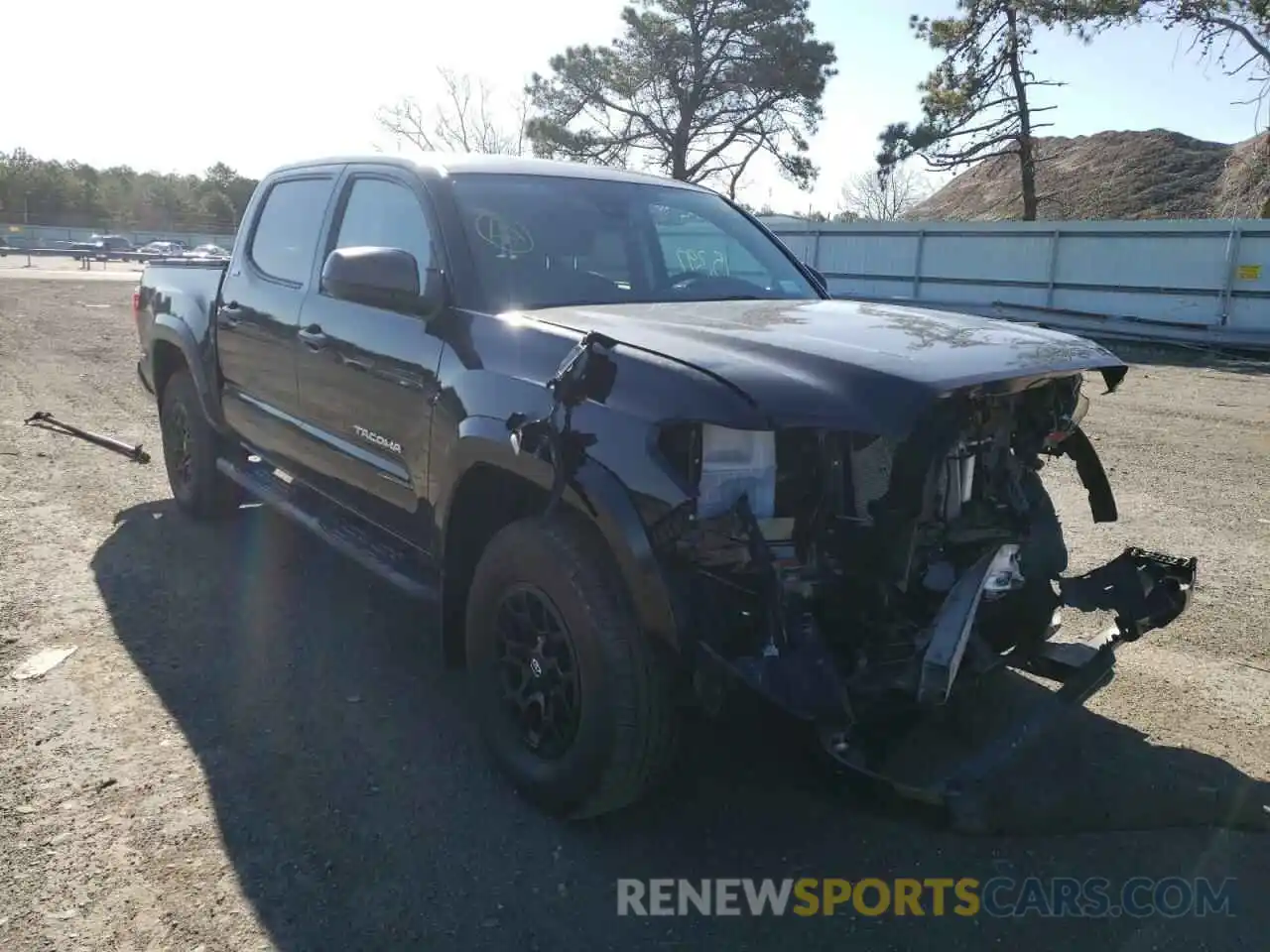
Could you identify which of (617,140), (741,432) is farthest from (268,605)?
(617,140)

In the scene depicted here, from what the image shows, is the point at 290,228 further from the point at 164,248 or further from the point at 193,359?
the point at 164,248

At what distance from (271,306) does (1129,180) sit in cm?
5031

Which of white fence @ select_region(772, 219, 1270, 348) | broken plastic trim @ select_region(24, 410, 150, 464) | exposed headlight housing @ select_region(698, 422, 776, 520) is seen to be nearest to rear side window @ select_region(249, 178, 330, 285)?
broken plastic trim @ select_region(24, 410, 150, 464)

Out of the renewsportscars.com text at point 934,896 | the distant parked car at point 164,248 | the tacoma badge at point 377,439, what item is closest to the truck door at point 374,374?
the tacoma badge at point 377,439

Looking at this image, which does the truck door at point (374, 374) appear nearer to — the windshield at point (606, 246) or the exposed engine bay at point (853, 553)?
the windshield at point (606, 246)

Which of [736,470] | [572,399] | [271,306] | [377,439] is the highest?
[271,306]

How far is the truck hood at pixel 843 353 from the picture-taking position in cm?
245

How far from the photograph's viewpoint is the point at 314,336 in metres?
4.13

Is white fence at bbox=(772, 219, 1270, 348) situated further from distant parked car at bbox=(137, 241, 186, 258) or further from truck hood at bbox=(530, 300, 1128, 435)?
distant parked car at bbox=(137, 241, 186, 258)

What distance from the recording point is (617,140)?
33.4 metres

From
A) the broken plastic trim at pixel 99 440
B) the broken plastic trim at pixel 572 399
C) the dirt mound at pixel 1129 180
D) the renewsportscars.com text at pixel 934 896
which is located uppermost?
the dirt mound at pixel 1129 180

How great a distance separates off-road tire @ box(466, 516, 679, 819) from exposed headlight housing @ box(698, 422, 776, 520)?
0.37m

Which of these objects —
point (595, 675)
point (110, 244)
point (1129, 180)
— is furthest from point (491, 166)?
point (110, 244)

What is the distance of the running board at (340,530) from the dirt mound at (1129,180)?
122 ft
